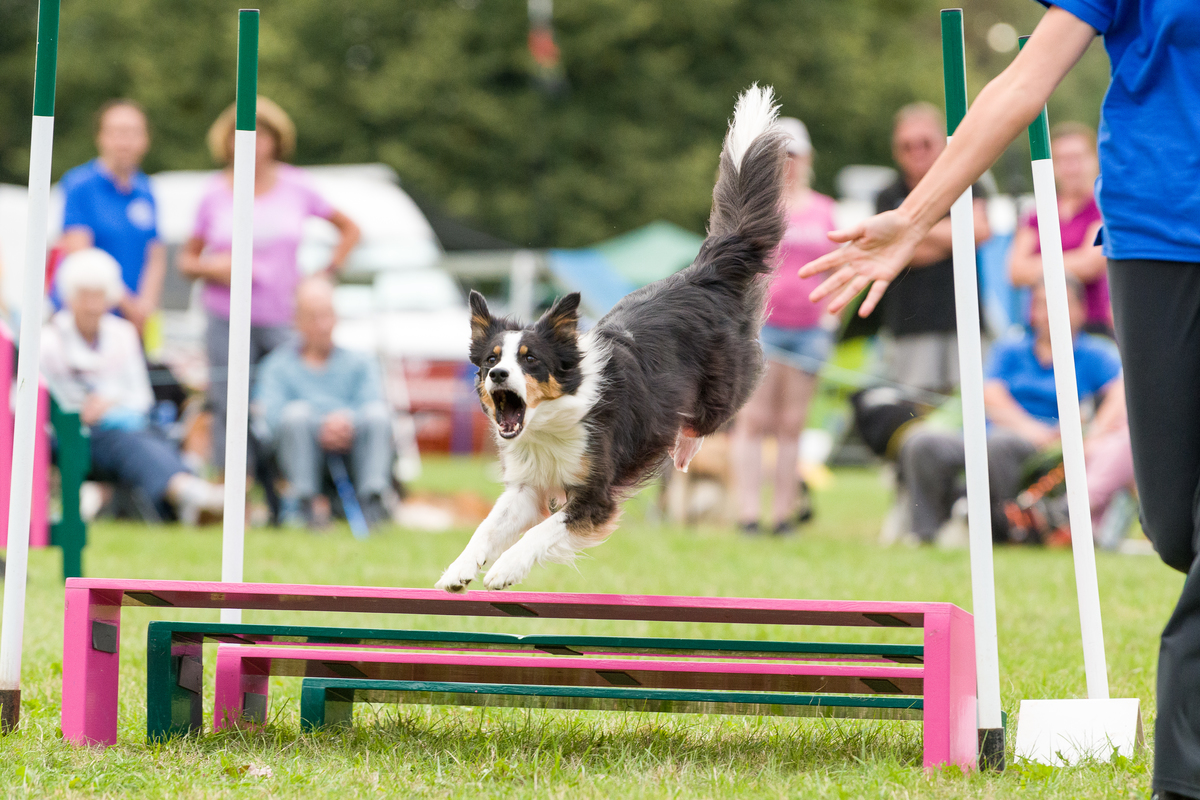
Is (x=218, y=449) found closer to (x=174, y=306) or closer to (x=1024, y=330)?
(x=1024, y=330)

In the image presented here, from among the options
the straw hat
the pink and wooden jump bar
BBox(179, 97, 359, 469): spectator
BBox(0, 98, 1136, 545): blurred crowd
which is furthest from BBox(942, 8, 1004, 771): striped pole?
BBox(179, 97, 359, 469): spectator

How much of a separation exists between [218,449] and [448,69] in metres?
15.2

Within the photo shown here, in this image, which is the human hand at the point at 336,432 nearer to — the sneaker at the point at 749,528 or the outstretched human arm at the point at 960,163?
the sneaker at the point at 749,528

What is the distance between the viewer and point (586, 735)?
10.2 feet

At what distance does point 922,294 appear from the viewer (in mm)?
7160

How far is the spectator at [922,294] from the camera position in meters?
6.57

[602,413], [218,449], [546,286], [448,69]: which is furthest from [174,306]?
[602,413]

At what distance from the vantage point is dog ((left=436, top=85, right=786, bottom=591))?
117 inches

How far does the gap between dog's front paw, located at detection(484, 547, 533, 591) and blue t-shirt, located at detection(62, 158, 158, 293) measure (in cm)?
559

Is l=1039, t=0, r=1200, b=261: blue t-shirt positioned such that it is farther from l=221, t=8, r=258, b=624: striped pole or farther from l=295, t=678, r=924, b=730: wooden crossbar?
l=221, t=8, r=258, b=624: striped pole

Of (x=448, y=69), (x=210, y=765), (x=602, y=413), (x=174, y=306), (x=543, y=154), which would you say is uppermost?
(x=448, y=69)

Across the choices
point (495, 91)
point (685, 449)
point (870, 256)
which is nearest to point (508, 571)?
point (685, 449)

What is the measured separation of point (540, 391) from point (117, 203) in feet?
18.2

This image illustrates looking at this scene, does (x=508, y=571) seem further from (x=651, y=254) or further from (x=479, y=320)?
(x=651, y=254)
